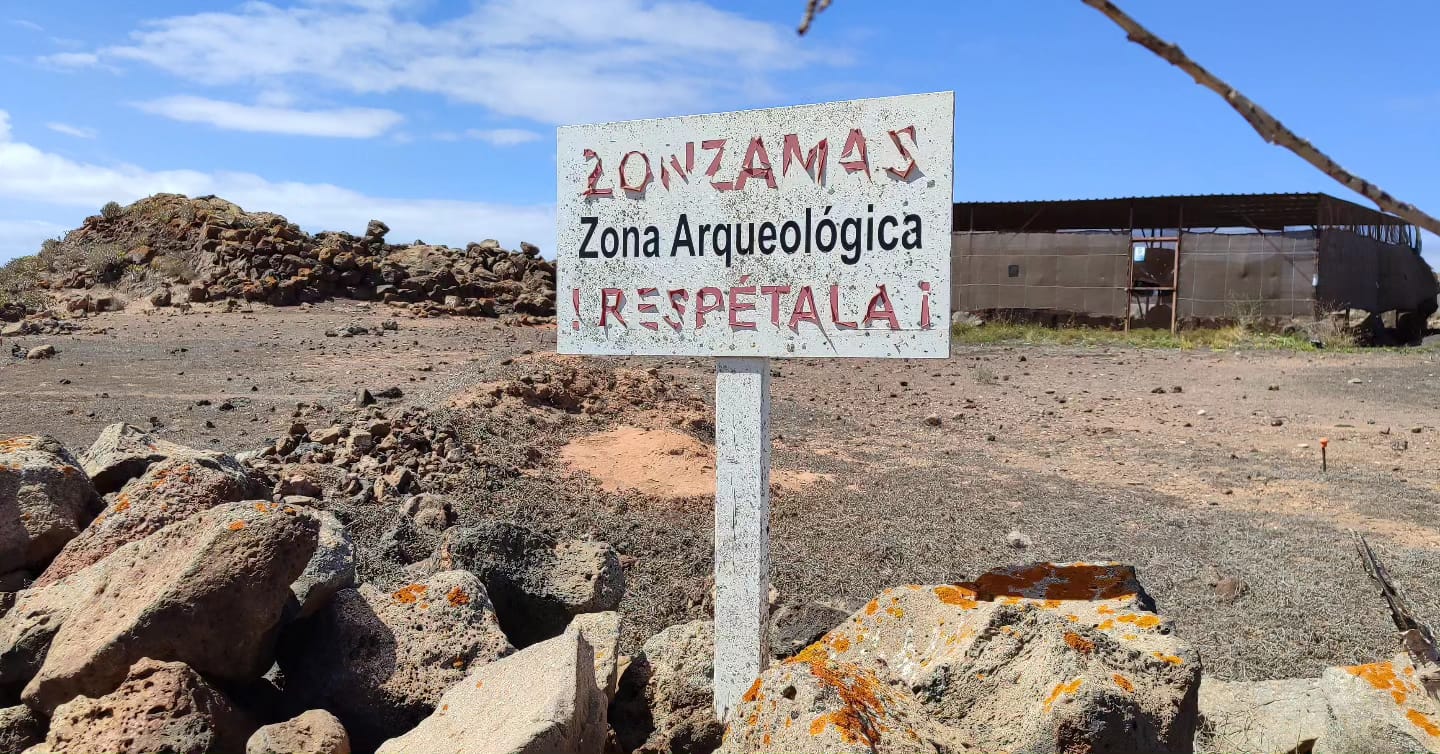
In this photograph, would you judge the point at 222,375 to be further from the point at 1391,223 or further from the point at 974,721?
the point at 1391,223

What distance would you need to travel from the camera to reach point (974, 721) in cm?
303

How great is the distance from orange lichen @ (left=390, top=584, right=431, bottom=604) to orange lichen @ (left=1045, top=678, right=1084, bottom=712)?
2234mm

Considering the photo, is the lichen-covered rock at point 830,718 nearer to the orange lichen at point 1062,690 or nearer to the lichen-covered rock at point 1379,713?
the orange lichen at point 1062,690

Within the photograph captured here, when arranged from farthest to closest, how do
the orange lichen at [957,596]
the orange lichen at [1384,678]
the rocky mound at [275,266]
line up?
the rocky mound at [275,266], the orange lichen at [957,596], the orange lichen at [1384,678]

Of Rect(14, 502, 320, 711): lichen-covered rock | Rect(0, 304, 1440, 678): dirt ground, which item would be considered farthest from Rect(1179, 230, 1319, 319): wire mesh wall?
Rect(14, 502, 320, 711): lichen-covered rock

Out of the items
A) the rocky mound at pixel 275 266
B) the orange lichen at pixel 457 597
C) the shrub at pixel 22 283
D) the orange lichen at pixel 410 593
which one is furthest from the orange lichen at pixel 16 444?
the shrub at pixel 22 283

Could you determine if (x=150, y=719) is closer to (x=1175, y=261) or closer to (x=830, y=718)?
(x=830, y=718)

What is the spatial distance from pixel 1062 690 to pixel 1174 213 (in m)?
23.6

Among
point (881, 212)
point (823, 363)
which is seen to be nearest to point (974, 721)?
point (881, 212)

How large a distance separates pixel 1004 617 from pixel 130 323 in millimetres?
19825

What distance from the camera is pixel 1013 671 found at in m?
3.05

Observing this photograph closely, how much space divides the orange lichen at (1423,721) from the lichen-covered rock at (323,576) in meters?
3.62

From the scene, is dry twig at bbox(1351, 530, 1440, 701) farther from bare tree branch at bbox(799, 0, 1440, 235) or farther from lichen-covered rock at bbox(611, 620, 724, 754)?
lichen-covered rock at bbox(611, 620, 724, 754)

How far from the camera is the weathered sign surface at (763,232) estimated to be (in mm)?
3619
